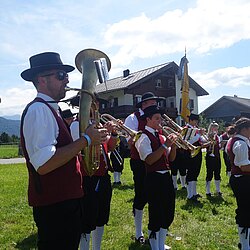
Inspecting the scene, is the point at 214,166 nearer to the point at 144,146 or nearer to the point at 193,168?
the point at 193,168

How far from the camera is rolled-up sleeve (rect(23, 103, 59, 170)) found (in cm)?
266

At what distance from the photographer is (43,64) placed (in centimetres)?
308

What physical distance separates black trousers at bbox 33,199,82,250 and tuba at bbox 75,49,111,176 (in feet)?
1.60

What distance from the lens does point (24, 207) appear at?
27.5 feet

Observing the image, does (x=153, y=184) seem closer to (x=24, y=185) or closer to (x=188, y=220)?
(x=188, y=220)

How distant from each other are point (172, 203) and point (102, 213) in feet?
3.31

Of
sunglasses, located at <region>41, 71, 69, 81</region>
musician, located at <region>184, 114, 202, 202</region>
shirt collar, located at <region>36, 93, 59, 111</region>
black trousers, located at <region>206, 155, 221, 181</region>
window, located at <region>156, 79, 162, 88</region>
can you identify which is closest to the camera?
shirt collar, located at <region>36, 93, 59, 111</region>

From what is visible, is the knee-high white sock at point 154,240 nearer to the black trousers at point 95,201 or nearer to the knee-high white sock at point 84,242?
the black trousers at point 95,201

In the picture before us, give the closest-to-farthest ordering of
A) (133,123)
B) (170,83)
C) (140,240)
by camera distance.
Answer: (140,240) < (133,123) < (170,83)

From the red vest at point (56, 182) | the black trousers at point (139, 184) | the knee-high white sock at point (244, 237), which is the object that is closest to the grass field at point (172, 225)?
the knee-high white sock at point (244, 237)

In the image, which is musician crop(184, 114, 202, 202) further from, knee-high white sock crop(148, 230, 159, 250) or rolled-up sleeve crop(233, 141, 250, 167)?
knee-high white sock crop(148, 230, 159, 250)

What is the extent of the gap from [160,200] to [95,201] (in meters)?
0.95

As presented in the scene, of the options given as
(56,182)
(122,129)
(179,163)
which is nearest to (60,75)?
(56,182)

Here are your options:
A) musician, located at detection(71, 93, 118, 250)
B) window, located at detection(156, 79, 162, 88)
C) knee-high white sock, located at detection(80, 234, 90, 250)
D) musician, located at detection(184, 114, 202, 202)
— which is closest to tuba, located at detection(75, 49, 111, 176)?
musician, located at detection(71, 93, 118, 250)
